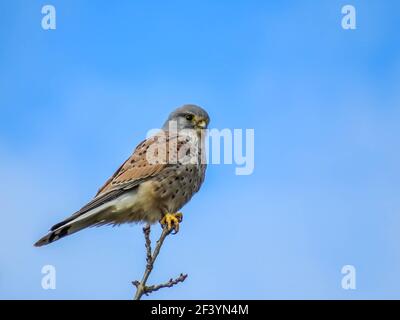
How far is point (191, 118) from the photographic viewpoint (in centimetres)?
679

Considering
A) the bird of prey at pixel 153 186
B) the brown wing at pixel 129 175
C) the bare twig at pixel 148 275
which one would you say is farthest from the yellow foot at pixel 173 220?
the bare twig at pixel 148 275

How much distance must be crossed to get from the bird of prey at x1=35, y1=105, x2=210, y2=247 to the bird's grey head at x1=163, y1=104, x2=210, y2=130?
12cm

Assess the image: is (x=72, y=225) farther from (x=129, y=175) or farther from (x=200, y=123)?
(x=200, y=123)

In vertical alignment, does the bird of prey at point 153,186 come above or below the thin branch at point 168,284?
above

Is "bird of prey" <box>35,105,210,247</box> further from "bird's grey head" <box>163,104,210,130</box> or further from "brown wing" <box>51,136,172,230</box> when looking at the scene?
"bird's grey head" <box>163,104,210,130</box>

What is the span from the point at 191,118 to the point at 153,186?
2.99ft

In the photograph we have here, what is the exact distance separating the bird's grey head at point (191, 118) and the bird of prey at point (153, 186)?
0.12 metres

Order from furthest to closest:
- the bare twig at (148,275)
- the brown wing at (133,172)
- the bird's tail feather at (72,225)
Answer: the brown wing at (133,172) < the bird's tail feather at (72,225) < the bare twig at (148,275)

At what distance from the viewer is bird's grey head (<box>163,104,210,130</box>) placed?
6.76m

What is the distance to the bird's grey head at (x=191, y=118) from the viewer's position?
676cm

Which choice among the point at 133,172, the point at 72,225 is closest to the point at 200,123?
the point at 133,172

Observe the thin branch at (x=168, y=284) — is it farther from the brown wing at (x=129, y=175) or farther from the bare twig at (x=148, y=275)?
the brown wing at (x=129, y=175)
